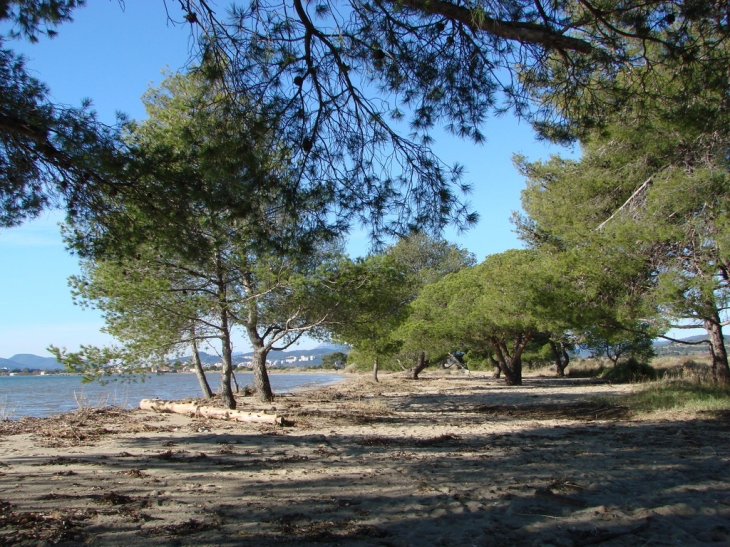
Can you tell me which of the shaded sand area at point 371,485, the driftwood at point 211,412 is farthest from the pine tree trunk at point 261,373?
the shaded sand area at point 371,485

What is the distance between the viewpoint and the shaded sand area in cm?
333

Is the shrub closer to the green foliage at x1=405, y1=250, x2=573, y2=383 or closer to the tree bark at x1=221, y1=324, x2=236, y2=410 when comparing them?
the green foliage at x1=405, y1=250, x2=573, y2=383

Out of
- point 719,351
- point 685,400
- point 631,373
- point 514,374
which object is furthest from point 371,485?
point 631,373

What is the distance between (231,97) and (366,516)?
4050mm

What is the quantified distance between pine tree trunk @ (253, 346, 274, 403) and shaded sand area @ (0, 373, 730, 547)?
14.9 feet

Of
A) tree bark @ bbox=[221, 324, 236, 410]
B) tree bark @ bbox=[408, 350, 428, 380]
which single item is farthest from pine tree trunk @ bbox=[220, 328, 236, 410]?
tree bark @ bbox=[408, 350, 428, 380]

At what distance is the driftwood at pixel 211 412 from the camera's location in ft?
30.9

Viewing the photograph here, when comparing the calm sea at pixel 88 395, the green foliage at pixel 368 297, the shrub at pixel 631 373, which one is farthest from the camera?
the shrub at pixel 631 373

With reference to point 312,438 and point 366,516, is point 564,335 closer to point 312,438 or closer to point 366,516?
point 312,438

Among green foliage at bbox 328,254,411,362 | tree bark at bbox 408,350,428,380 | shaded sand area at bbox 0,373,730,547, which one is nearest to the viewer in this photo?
shaded sand area at bbox 0,373,730,547

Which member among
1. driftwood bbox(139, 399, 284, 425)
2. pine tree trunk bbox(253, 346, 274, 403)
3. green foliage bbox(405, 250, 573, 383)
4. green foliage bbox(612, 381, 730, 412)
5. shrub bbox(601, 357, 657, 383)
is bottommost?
shrub bbox(601, 357, 657, 383)

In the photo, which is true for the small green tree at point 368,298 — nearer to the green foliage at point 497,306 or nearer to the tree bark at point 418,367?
the green foliage at point 497,306

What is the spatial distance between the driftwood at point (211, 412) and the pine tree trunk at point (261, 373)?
217 cm

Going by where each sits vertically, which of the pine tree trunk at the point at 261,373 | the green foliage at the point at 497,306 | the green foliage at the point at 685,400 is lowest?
the green foliage at the point at 685,400
